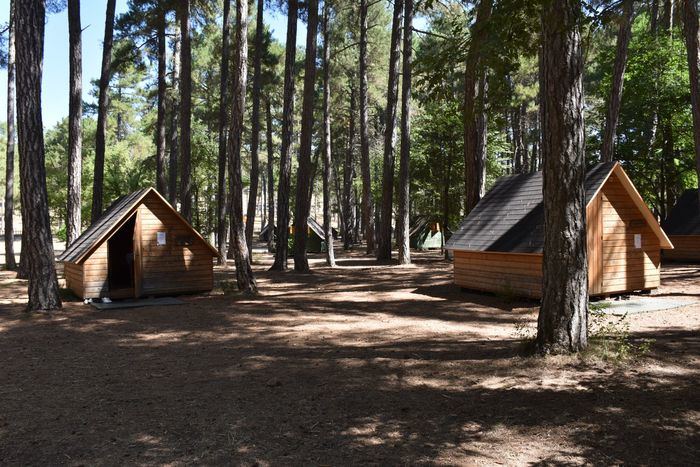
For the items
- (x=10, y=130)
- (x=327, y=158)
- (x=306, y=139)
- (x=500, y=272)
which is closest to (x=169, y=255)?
(x=306, y=139)

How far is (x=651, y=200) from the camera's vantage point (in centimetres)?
2777

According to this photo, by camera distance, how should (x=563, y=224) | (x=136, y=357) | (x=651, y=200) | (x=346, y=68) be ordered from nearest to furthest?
(x=563, y=224)
(x=136, y=357)
(x=651, y=200)
(x=346, y=68)

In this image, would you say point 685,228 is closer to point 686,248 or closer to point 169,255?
point 686,248

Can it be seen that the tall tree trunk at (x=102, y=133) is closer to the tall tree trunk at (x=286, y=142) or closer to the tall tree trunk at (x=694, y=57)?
the tall tree trunk at (x=286, y=142)

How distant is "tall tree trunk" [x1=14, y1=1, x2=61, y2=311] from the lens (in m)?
11.3

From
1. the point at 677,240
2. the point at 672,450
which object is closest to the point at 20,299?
the point at 672,450

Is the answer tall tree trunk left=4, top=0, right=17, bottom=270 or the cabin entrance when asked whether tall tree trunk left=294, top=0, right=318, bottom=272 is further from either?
tall tree trunk left=4, top=0, right=17, bottom=270

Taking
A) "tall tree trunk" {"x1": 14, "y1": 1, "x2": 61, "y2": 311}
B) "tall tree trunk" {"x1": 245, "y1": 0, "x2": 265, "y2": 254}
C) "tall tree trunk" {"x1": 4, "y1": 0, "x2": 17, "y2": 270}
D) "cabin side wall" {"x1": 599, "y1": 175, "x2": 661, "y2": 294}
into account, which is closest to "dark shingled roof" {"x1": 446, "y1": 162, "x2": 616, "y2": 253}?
"cabin side wall" {"x1": 599, "y1": 175, "x2": 661, "y2": 294}

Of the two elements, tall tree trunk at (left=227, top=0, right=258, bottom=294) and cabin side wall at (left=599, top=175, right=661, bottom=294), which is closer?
cabin side wall at (left=599, top=175, right=661, bottom=294)

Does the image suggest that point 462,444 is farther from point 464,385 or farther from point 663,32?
point 663,32

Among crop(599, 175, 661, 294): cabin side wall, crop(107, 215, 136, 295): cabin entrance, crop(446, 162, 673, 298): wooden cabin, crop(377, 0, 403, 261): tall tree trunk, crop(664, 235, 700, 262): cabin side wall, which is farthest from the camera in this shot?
crop(377, 0, 403, 261): tall tree trunk

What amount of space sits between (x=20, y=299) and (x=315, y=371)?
35.0ft

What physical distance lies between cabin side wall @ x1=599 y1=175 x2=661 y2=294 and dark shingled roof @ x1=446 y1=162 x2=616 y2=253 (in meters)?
0.85

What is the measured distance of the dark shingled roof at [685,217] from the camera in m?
22.4
